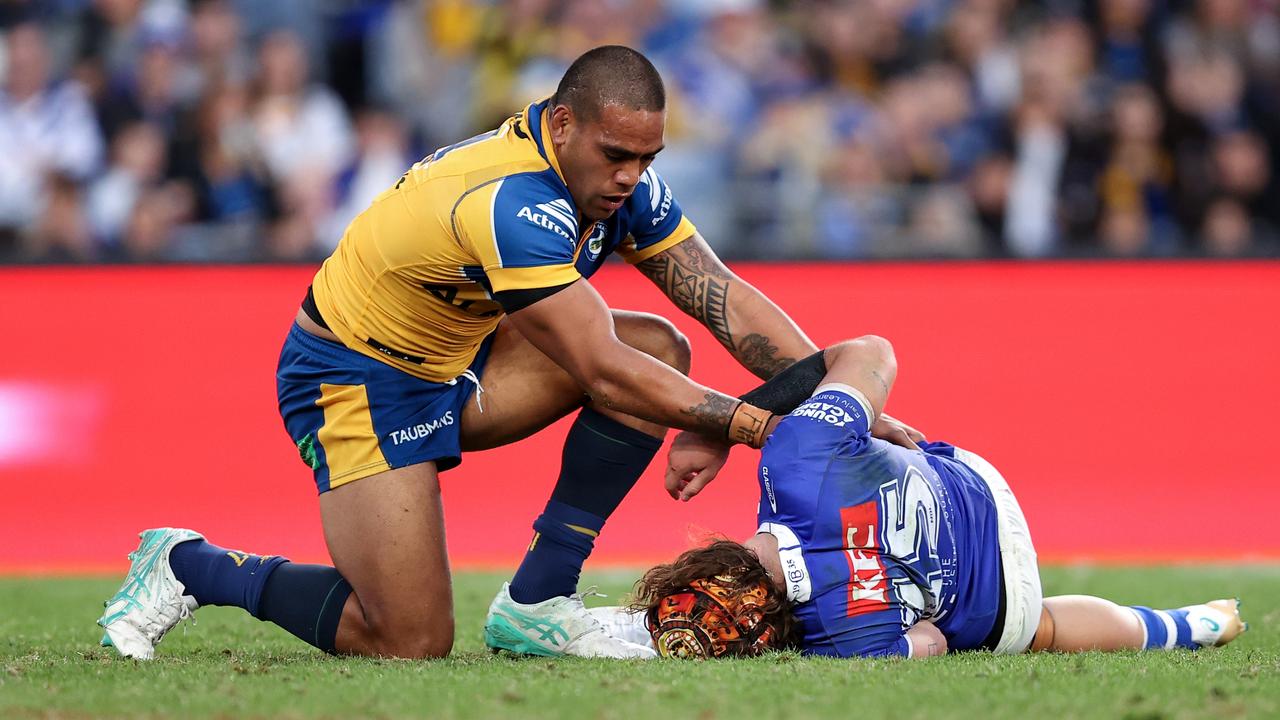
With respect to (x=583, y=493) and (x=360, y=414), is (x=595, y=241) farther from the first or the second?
(x=360, y=414)

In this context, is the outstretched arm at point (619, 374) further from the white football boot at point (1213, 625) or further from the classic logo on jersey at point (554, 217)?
the white football boot at point (1213, 625)

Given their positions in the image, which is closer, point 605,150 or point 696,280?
point 605,150

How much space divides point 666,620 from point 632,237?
158 centimetres

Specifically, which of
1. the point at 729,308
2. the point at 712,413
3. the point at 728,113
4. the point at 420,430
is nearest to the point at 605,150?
the point at 712,413

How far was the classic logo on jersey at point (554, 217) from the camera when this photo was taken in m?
4.88

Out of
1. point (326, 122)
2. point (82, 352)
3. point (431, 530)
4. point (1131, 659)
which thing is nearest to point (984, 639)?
point (1131, 659)

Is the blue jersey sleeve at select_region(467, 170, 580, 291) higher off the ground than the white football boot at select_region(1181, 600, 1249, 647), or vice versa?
the blue jersey sleeve at select_region(467, 170, 580, 291)

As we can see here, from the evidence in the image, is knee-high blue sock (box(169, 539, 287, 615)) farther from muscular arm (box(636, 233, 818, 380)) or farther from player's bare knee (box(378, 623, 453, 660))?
muscular arm (box(636, 233, 818, 380))

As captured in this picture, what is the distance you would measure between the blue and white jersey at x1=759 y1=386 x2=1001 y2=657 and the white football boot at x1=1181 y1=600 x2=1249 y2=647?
35.5 inches

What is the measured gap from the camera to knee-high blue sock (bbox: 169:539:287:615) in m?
→ 5.33

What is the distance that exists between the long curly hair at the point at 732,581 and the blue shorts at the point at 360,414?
112 centimetres

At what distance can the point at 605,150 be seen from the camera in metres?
4.93

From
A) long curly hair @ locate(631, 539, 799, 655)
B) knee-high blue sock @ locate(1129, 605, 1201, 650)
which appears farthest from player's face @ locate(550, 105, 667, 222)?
knee-high blue sock @ locate(1129, 605, 1201, 650)

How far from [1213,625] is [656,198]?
254 centimetres
